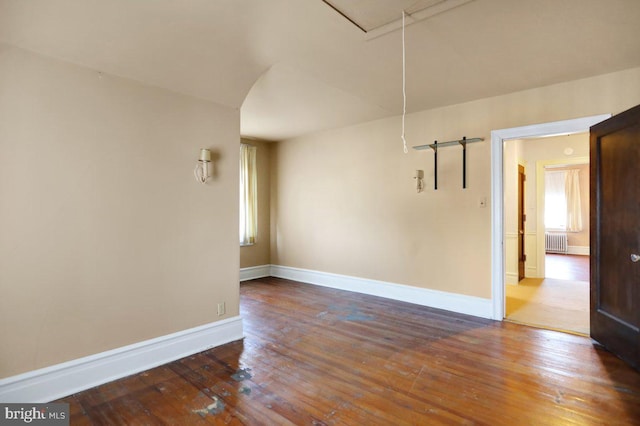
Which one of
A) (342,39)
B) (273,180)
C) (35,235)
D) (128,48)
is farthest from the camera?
(273,180)

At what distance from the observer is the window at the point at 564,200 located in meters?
9.77

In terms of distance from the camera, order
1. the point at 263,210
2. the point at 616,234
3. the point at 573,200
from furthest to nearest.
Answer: the point at 573,200 < the point at 263,210 < the point at 616,234

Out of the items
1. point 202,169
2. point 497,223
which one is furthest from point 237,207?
point 497,223

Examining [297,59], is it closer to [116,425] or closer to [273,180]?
[116,425]

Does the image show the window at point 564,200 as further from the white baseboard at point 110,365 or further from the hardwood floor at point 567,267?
the white baseboard at point 110,365

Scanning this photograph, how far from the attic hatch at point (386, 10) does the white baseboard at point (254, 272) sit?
4738 millimetres

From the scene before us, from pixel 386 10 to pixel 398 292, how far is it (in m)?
3.58

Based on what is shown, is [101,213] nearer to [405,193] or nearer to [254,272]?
[405,193]

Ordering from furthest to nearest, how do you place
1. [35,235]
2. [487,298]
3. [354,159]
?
[354,159], [487,298], [35,235]

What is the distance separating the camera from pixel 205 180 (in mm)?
2990

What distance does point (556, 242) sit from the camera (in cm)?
998

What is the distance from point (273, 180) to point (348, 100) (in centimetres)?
287

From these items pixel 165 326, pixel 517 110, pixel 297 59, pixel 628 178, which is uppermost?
pixel 297 59

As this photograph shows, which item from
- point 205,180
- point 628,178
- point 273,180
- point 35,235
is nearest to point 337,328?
point 205,180
